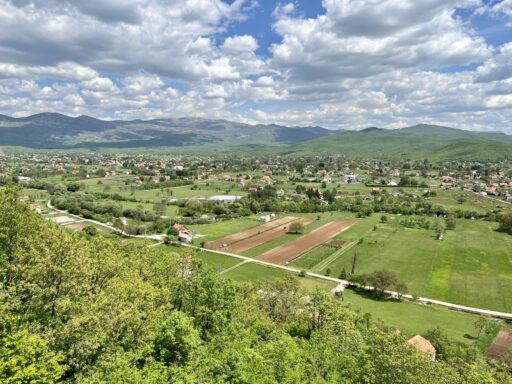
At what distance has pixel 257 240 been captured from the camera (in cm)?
9975

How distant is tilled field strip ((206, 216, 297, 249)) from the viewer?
9524cm

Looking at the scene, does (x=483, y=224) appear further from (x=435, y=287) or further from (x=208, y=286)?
(x=208, y=286)

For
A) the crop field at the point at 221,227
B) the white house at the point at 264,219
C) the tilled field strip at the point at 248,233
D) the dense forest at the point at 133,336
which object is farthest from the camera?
the white house at the point at 264,219

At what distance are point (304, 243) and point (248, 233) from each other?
58.6 ft

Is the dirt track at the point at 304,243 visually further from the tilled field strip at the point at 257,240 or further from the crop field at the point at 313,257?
the tilled field strip at the point at 257,240

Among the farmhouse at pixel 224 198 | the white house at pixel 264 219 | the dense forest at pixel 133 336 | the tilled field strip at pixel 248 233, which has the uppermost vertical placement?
the dense forest at pixel 133 336

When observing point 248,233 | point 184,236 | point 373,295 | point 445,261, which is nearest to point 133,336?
point 373,295

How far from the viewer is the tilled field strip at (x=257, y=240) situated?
300ft

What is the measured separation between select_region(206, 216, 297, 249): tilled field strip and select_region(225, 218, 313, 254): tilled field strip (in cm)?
217

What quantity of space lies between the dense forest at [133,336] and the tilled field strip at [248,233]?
212ft

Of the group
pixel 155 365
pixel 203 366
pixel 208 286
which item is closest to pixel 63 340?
pixel 155 365

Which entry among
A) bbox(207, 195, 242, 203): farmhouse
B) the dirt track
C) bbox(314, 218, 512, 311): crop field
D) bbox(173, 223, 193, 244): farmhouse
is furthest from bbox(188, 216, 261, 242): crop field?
bbox(314, 218, 512, 311): crop field

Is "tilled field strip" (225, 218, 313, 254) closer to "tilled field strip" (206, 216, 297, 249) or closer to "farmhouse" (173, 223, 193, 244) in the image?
"tilled field strip" (206, 216, 297, 249)

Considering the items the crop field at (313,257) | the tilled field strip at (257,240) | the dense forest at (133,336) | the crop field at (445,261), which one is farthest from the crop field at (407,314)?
the dense forest at (133,336)
